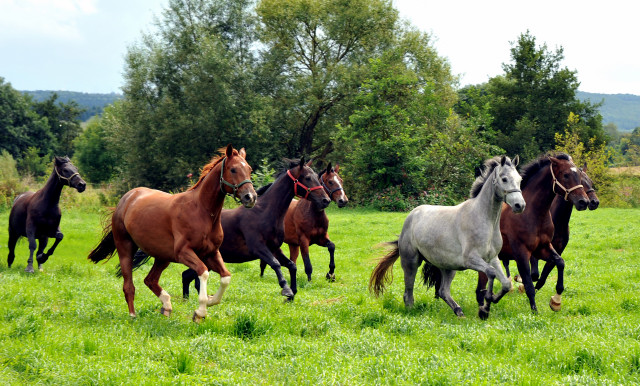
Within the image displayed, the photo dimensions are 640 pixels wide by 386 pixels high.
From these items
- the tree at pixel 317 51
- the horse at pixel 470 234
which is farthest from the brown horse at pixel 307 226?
the tree at pixel 317 51

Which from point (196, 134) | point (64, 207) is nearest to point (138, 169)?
point (196, 134)

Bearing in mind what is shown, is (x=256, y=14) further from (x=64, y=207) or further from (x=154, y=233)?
(x=154, y=233)

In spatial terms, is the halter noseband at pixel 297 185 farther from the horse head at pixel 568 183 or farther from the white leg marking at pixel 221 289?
the horse head at pixel 568 183

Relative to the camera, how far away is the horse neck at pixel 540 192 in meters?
8.38

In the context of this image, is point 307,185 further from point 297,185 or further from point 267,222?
point 267,222

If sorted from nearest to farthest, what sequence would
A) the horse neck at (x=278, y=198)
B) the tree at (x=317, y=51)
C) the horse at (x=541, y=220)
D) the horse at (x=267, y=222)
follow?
the horse at (x=541, y=220), the horse at (x=267, y=222), the horse neck at (x=278, y=198), the tree at (x=317, y=51)

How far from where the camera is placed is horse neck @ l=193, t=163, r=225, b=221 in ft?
23.5

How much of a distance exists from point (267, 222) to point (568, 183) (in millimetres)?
5155

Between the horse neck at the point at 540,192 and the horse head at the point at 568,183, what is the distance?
98 millimetres

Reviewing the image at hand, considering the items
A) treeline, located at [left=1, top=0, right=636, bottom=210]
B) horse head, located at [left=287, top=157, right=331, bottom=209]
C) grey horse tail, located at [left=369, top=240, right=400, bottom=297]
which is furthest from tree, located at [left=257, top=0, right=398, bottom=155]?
grey horse tail, located at [left=369, top=240, right=400, bottom=297]

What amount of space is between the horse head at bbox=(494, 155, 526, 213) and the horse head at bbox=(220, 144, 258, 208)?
3463mm

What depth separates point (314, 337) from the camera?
6559 mm

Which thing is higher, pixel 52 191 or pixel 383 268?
pixel 52 191

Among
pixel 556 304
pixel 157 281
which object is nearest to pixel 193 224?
pixel 157 281
